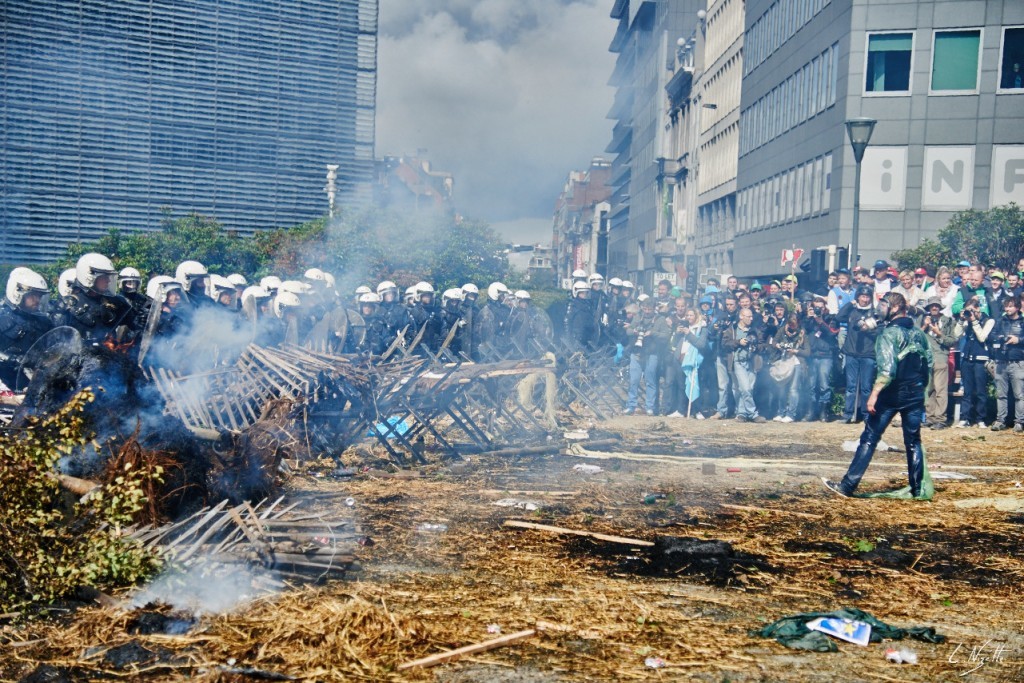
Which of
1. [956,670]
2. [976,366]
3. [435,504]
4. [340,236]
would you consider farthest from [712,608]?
[340,236]

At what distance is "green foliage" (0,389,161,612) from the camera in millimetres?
5719

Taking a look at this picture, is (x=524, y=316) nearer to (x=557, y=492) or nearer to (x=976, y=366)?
(x=976, y=366)

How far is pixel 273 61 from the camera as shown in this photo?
920cm

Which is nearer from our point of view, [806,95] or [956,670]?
[956,670]

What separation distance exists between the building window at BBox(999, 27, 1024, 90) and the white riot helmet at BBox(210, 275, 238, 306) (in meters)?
24.8

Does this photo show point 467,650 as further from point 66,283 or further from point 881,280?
point 881,280

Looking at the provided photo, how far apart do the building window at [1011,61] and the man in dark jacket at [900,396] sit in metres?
23.0

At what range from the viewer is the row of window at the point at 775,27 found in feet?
111

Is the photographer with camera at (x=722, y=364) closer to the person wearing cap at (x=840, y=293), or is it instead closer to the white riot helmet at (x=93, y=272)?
the person wearing cap at (x=840, y=293)

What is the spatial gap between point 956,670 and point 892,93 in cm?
2751

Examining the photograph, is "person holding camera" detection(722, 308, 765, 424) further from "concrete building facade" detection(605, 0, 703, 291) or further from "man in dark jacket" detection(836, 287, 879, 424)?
"concrete building facade" detection(605, 0, 703, 291)

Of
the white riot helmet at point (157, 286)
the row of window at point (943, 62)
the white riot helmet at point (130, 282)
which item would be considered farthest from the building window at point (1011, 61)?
the white riot helmet at point (130, 282)

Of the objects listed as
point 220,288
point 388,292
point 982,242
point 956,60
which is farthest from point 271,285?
point 956,60

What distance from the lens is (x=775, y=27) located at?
37.4m
